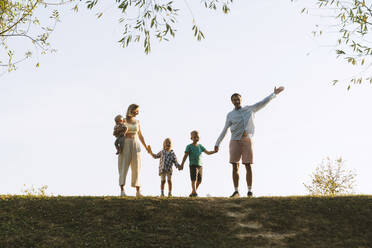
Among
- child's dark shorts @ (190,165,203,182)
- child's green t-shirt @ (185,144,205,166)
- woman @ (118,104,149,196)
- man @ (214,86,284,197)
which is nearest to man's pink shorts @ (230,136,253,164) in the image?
man @ (214,86,284,197)

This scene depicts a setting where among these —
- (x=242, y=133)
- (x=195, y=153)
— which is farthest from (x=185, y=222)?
(x=195, y=153)

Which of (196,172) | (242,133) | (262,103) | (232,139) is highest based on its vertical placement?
(262,103)

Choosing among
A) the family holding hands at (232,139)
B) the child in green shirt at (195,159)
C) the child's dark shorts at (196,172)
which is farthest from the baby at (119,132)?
the child's dark shorts at (196,172)

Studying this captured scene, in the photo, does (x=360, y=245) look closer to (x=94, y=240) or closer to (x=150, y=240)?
(x=150, y=240)

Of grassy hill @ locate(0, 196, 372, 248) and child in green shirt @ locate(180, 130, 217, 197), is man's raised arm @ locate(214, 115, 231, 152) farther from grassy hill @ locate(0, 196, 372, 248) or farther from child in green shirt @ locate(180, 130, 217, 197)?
grassy hill @ locate(0, 196, 372, 248)

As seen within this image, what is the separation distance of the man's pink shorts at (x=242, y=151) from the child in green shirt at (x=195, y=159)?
1.54m

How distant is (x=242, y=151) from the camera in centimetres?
1415

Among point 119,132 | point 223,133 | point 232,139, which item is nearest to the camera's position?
point 119,132

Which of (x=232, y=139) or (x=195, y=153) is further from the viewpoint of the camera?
(x=195, y=153)

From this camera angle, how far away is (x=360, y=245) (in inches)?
432

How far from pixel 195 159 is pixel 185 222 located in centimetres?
381

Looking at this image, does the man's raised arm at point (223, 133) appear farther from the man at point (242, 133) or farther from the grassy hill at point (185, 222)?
the grassy hill at point (185, 222)

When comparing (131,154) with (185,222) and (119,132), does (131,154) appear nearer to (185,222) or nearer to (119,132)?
(119,132)

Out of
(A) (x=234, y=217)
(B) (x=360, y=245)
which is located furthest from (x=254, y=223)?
(B) (x=360, y=245)
